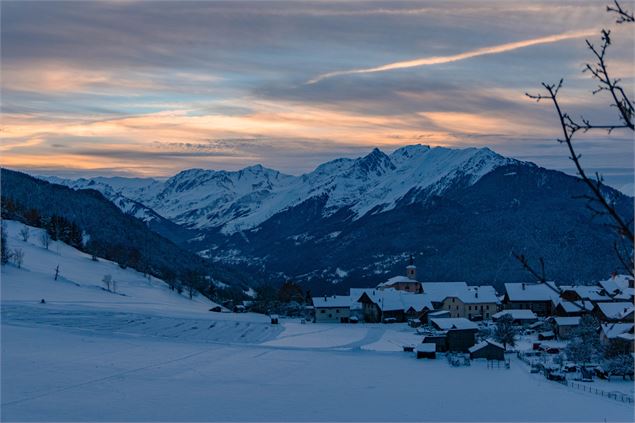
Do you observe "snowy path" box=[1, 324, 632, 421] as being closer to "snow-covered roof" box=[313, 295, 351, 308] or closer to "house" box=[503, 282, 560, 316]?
"snow-covered roof" box=[313, 295, 351, 308]

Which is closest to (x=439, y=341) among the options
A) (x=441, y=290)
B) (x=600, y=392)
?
(x=600, y=392)

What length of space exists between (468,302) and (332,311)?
2373 cm

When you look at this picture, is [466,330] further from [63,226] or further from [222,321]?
[63,226]

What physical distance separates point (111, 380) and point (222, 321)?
41110 millimetres

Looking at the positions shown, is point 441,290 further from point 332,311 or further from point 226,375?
point 226,375

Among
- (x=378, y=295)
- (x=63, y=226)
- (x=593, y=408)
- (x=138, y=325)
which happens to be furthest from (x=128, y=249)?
(x=593, y=408)

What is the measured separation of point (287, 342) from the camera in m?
72.6

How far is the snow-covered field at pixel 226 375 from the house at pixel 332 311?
1244cm

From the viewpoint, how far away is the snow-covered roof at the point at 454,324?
7586cm

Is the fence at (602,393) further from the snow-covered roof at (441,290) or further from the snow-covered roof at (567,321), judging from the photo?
the snow-covered roof at (441,290)

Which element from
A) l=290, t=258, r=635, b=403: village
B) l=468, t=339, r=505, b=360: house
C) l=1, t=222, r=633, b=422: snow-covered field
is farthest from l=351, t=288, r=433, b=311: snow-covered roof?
l=468, t=339, r=505, b=360: house

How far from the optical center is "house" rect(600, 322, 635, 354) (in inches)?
2348

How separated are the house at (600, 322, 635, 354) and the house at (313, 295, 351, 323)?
41.1 m

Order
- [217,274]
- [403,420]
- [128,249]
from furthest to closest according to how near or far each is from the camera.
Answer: [217,274] < [128,249] < [403,420]
